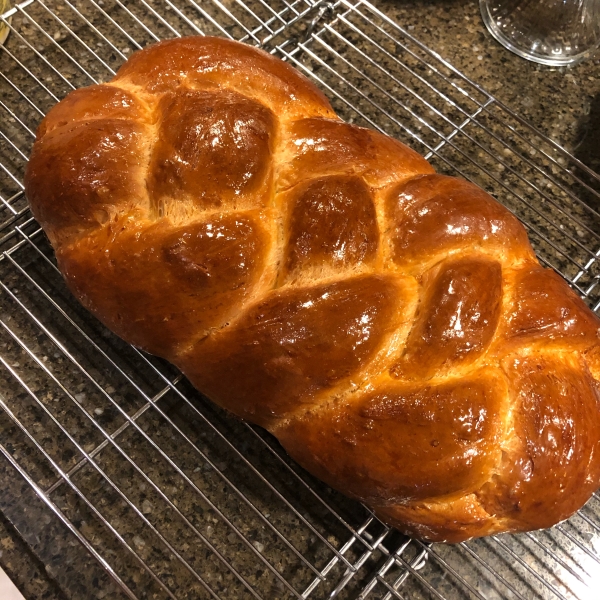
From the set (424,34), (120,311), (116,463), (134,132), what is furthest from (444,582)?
(424,34)

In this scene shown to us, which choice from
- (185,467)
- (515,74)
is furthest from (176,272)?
(515,74)

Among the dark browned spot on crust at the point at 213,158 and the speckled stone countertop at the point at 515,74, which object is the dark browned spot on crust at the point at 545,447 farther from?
the speckled stone countertop at the point at 515,74

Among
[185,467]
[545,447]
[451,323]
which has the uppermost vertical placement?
[451,323]

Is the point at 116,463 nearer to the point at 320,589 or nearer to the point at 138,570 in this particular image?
the point at 138,570

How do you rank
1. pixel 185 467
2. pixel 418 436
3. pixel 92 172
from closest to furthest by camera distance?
pixel 418 436, pixel 92 172, pixel 185 467

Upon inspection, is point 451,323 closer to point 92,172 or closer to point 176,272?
point 176,272
